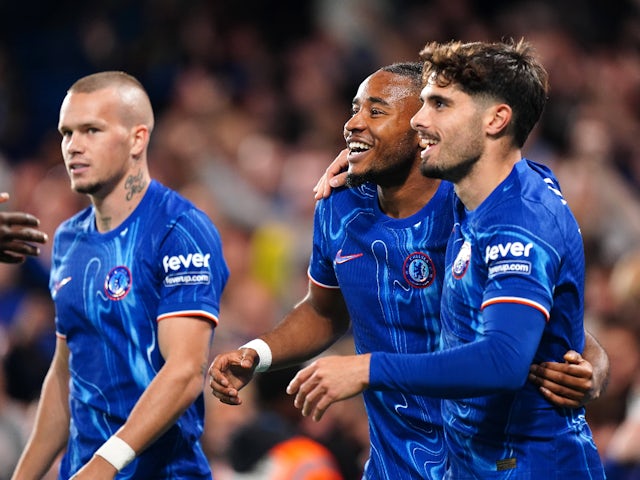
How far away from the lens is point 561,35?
10.9 metres

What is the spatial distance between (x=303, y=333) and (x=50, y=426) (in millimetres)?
1195

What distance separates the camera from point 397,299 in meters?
4.76

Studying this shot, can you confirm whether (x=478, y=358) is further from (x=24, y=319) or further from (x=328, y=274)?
(x=24, y=319)

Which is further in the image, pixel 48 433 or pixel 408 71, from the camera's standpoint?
pixel 48 433

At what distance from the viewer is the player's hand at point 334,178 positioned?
5.10 meters

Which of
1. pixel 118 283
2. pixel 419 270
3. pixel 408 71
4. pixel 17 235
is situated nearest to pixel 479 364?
pixel 419 270

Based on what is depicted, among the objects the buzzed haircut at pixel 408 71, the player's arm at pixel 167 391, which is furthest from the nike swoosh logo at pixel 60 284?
the buzzed haircut at pixel 408 71

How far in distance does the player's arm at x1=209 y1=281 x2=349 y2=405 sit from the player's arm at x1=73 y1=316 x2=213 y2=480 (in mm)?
271

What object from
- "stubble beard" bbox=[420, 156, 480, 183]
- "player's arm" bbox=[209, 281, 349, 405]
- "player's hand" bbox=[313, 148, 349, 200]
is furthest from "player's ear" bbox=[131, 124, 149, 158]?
"stubble beard" bbox=[420, 156, 480, 183]

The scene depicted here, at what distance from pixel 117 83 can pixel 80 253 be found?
75 cm

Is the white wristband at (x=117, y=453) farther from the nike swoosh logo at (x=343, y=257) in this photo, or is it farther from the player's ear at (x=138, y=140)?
the player's ear at (x=138, y=140)

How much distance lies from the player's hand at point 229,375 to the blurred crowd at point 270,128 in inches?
94.5

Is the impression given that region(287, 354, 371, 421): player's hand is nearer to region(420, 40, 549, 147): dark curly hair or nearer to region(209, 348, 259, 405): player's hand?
region(209, 348, 259, 405): player's hand

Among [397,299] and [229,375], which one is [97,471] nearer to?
[229,375]
